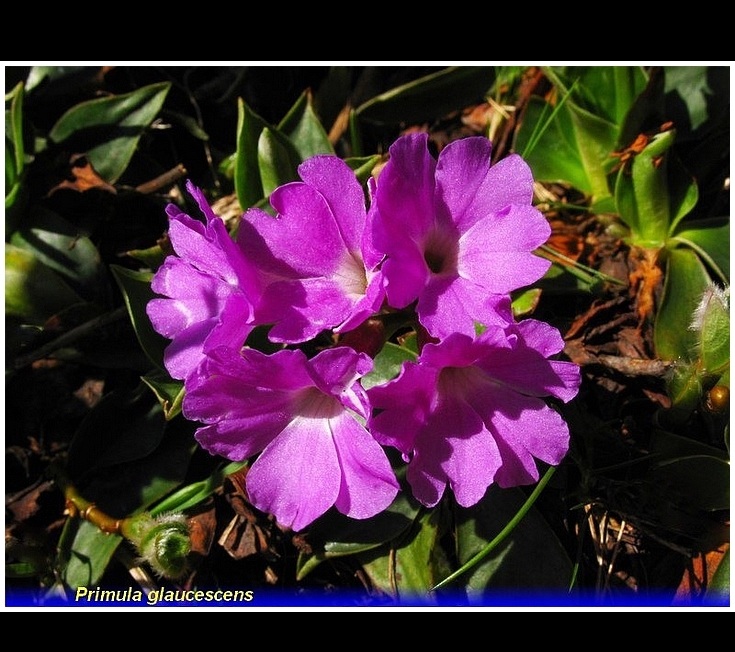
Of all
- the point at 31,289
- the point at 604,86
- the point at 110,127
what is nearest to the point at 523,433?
the point at 604,86

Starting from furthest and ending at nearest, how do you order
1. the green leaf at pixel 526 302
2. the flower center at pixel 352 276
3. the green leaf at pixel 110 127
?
the green leaf at pixel 110 127
the green leaf at pixel 526 302
the flower center at pixel 352 276

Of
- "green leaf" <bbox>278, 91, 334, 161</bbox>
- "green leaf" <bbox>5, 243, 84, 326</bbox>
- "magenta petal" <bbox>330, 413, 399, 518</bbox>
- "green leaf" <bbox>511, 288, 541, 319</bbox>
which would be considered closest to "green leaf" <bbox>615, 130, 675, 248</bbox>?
"green leaf" <bbox>511, 288, 541, 319</bbox>

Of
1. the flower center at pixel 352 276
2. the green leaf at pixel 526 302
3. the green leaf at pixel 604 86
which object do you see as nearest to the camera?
the flower center at pixel 352 276

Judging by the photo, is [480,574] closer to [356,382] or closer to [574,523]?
[574,523]

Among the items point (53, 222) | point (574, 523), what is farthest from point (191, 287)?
point (574, 523)

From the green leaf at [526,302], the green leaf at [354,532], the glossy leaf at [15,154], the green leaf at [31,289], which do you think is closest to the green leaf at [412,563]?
the green leaf at [354,532]

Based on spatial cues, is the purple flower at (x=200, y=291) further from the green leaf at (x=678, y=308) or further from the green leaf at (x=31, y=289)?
the green leaf at (x=678, y=308)
